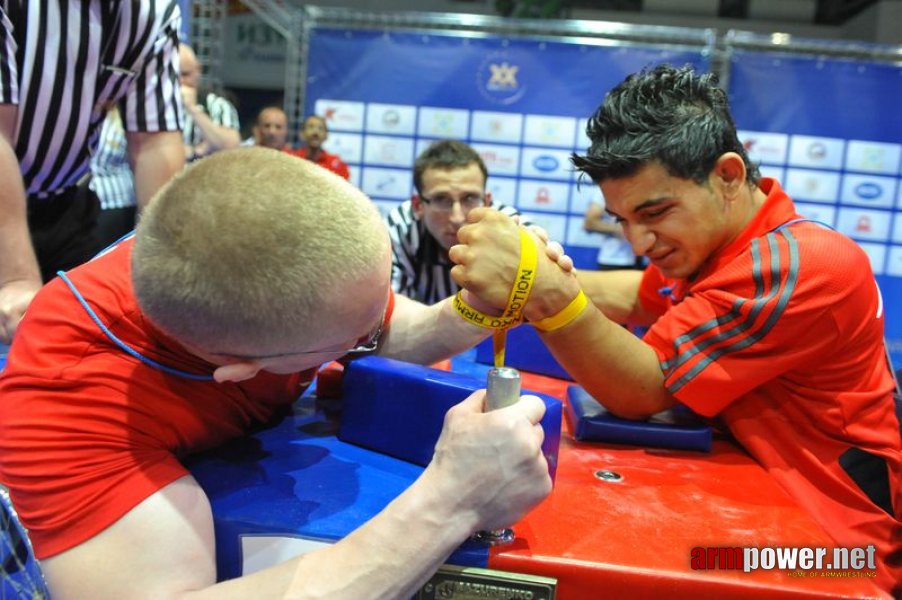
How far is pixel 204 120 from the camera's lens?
4.05 meters

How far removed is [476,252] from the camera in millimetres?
1147

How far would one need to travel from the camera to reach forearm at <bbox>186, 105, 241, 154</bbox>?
4.04 meters

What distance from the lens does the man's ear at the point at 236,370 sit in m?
0.84

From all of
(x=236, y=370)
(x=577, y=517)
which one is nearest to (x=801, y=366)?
(x=577, y=517)

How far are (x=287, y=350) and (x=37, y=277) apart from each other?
0.74 metres

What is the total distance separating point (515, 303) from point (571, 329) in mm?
152

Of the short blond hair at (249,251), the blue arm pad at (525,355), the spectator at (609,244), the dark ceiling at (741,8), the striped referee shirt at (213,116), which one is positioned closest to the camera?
the short blond hair at (249,251)

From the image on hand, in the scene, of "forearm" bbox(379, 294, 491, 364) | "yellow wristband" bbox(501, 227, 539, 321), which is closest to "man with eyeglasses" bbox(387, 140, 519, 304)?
"forearm" bbox(379, 294, 491, 364)

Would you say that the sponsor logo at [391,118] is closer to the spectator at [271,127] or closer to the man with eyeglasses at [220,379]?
the spectator at [271,127]

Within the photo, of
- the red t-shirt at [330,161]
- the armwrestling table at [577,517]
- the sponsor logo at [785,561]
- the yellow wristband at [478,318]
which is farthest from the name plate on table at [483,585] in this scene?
the red t-shirt at [330,161]

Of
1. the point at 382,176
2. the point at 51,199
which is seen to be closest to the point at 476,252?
the point at 51,199

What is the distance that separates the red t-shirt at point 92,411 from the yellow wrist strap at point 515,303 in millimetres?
393

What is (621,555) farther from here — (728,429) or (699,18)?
(699,18)

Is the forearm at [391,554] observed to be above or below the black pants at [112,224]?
below
